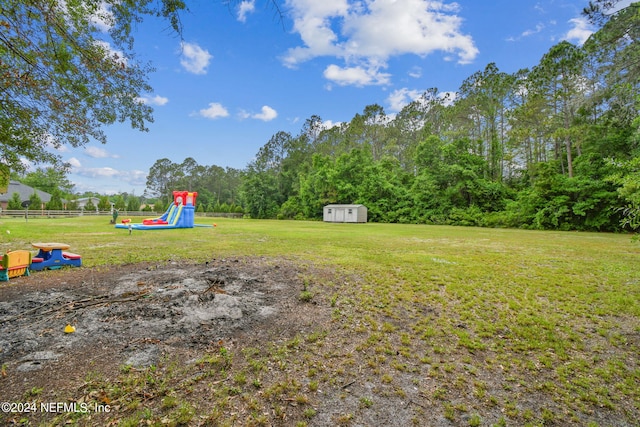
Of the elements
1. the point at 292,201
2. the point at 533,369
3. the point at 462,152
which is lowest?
the point at 533,369

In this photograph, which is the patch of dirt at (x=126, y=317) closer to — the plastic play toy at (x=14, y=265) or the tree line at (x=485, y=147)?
the plastic play toy at (x=14, y=265)

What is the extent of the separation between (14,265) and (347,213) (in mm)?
25915

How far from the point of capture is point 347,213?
29.6m

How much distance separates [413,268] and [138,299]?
5.61 metres

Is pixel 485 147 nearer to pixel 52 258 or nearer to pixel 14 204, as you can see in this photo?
pixel 52 258

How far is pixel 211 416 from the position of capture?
6.53ft

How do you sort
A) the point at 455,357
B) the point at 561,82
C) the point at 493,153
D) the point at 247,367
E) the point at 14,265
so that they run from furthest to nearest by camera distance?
the point at 493,153 < the point at 561,82 < the point at 14,265 < the point at 455,357 < the point at 247,367

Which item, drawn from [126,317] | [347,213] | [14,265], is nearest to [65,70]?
[126,317]

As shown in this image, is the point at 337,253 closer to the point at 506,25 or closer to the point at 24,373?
the point at 24,373

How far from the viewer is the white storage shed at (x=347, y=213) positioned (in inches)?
1144

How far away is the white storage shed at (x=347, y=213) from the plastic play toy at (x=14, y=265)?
25.4 metres

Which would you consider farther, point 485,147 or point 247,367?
point 485,147

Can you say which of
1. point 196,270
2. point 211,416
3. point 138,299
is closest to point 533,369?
point 211,416

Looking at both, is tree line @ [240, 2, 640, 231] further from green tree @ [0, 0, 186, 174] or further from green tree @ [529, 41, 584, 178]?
green tree @ [0, 0, 186, 174]
